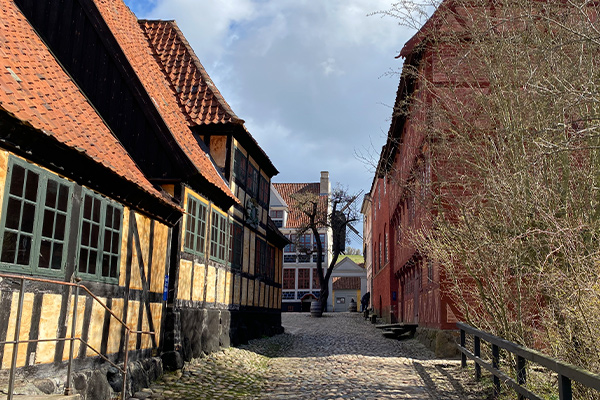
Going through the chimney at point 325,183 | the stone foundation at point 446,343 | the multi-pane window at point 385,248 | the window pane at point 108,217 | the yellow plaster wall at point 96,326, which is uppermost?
the chimney at point 325,183

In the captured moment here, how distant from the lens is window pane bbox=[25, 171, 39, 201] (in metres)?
6.73

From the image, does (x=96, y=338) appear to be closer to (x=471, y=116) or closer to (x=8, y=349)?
(x=8, y=349)

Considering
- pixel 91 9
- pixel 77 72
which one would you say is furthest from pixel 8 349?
pixel 91 9

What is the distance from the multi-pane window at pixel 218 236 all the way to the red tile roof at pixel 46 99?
342cm

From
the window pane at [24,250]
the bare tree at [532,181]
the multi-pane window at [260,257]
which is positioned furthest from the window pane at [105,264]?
the multi-pane window at [260,257]

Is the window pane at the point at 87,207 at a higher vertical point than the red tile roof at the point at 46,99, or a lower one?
lower

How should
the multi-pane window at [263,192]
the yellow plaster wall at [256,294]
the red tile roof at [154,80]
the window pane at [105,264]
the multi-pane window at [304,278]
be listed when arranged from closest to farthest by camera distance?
the window pane at [105,264] < the red tile roof at [154,80] < the yellow plaster wall at [256,294] < the multi-pane window at [263,192] < the multi-pane window at [304,278]

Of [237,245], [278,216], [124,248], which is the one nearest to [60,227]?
[124,248]

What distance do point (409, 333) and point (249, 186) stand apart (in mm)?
7601

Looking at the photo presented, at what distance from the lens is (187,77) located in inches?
637

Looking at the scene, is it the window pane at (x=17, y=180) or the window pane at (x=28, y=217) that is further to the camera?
the window pane at (x=28, y=217)

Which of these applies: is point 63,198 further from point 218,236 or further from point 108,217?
point 218,236

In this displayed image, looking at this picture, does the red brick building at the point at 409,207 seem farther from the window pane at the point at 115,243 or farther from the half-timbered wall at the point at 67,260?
the window pane at the point at 115,243

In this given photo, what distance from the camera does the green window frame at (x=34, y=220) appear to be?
21.1 feet
